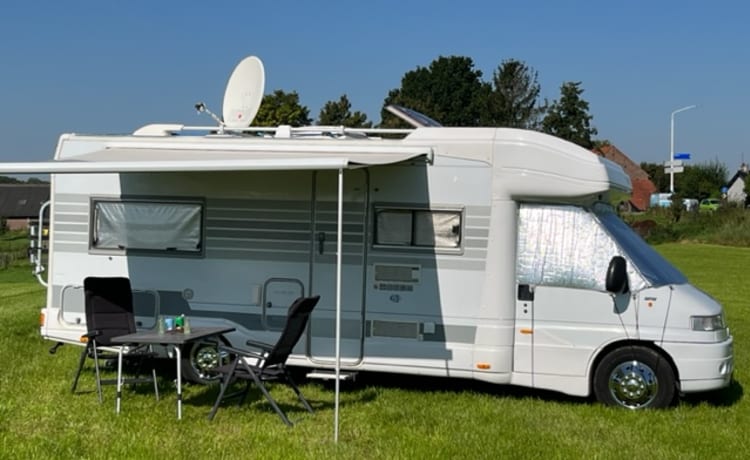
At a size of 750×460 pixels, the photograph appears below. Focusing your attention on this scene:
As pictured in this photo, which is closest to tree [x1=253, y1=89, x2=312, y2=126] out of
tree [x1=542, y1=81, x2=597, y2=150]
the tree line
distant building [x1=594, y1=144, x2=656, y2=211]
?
the tree line

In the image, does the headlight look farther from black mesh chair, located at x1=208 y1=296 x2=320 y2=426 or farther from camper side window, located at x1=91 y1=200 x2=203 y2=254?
camper side window, located at x1=91 y1=200 x2=203 y2=254

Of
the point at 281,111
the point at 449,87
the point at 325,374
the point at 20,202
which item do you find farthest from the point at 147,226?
the point at 20,202

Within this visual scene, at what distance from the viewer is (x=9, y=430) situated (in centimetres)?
613

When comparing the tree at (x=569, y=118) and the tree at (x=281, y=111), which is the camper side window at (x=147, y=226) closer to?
the tree at (x=281, y=111)

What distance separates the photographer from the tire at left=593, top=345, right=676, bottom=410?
6906mm

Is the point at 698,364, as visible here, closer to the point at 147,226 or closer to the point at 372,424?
the point at 372,424

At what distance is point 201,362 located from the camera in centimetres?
768

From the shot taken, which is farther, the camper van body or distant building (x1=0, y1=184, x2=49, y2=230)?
distant building (x1=0, y1=184, x2=49, y2=230)

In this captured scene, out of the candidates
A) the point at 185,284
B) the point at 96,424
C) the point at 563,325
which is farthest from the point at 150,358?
the point at 563,325

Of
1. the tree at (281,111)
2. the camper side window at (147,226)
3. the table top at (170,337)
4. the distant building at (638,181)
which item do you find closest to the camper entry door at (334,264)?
the table top at (170,337)

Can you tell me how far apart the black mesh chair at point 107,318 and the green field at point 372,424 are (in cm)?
38

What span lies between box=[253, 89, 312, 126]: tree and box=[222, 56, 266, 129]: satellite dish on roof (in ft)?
68.0

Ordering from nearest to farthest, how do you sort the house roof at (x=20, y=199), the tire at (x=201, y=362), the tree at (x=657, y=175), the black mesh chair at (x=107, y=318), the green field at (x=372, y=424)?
the green field at (x=372, y=424) < the black mesh chair at (x=107, y=318) < the tire at (x=201, y=362) < the tree at (x=657, y=175) < the house roof at (x=20, y=199)

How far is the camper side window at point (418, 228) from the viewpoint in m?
7.25
